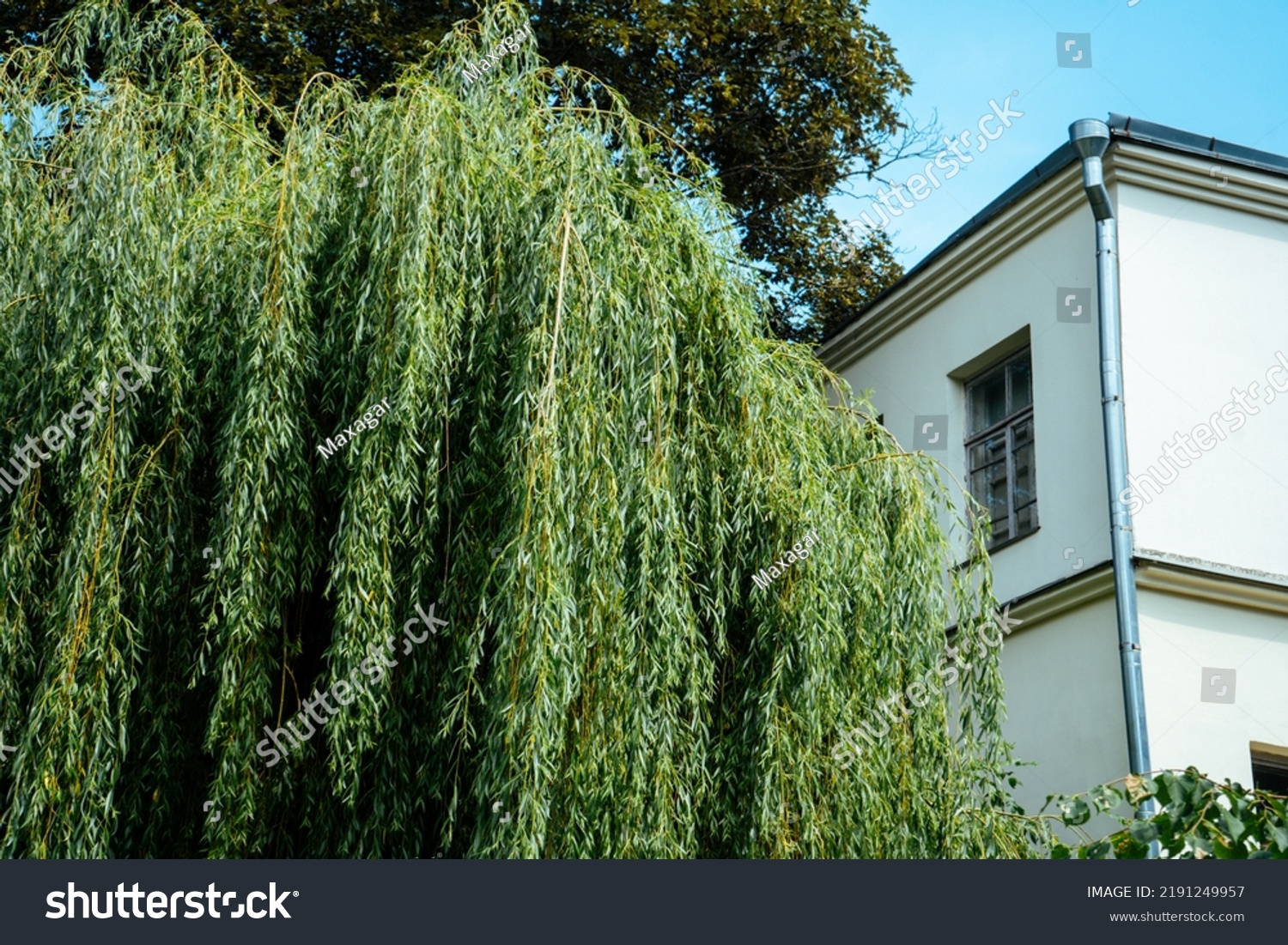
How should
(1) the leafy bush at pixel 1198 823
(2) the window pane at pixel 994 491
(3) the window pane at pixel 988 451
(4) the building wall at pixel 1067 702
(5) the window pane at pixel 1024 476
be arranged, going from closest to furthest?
(1) the leafy bush at pixel 1198 823 → (4) the building wall at pixel 1067 702 → (5) the window pane at pixel 1024 476 → (2) the window pane at pixel 994 491 → (3) the window pane at pixel 988 451

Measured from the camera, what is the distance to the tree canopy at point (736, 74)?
13.2 m

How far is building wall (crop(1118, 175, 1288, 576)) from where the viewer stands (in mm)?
10172

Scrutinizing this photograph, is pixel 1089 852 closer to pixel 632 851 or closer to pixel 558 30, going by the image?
pixel 632 851

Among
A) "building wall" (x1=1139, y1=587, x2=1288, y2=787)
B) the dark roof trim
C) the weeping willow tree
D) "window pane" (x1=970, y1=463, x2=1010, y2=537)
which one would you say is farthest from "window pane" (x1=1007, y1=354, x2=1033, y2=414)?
the weeping willow tree

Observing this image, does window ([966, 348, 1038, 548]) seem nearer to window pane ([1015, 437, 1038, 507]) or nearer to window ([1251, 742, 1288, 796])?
window pane ([1015, 437, 1038, 507])

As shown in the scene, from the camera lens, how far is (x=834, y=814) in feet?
22.0

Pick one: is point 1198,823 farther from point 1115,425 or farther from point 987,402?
point 987,402

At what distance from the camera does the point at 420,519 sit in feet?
20.2

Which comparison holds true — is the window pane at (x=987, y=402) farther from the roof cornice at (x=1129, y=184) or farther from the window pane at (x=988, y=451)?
the roof cornice at (x=1129, y=184)

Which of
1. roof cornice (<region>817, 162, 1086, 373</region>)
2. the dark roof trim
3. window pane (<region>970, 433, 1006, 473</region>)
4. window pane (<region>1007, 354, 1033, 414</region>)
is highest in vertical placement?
the dark roof trim

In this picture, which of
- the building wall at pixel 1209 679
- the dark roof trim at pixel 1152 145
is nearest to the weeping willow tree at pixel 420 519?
the building wall at pixel 1209 679

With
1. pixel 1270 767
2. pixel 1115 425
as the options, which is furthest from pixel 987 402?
pixel 1270 767

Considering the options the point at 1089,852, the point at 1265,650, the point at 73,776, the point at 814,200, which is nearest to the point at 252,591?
the point at 73,776

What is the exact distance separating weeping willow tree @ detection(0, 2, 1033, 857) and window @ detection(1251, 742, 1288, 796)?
3.31 meters
